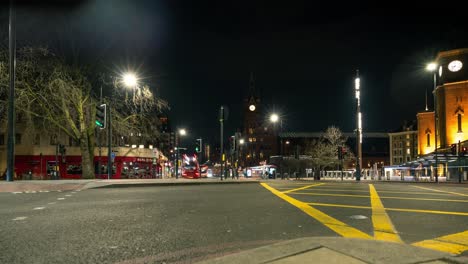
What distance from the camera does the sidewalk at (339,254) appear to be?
372cm

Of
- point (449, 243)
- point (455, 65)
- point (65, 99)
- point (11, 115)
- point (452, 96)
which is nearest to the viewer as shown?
point (449, 243)

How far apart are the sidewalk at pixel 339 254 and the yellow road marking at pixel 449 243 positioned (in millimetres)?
568

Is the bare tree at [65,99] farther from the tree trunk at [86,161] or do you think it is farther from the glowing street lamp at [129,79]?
the glowing street lamp at [129,79]

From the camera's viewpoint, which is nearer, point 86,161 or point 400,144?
point 86,161

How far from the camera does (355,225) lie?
6445 mm

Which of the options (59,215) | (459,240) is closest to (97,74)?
(59,215)

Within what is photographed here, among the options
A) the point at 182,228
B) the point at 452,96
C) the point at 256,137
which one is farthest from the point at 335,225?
the point at 256,137

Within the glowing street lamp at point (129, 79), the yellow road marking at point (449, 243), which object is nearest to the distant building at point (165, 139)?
the glowing street lamp at point (129, 79)

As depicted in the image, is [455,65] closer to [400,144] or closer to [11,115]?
[400,144]

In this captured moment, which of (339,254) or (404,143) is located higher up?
(404,143)

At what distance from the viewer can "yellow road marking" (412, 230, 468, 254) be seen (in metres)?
4.55

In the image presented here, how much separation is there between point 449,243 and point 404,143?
13461cm

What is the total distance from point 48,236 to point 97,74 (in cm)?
2698

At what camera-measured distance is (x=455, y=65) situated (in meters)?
69.0
